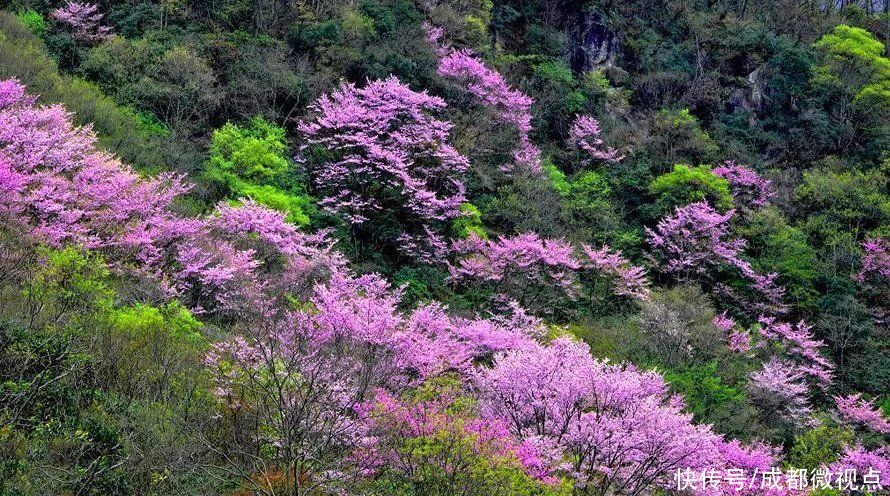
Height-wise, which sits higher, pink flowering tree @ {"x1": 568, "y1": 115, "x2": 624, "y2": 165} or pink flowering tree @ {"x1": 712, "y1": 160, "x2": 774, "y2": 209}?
pink flowering tree @ {"x1": 568, "y1": 115, "x2": 624, "y2": 165}

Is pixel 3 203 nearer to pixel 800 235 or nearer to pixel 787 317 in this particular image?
pixel 787 317

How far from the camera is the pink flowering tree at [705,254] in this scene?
30.4 m

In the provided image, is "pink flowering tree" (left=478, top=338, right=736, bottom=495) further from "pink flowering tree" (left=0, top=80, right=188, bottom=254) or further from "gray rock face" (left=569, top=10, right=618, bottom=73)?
"gray rock face" (left=569, top=10, right=618, bottom=73)

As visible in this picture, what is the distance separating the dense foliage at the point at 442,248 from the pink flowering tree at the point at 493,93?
166 millimetres

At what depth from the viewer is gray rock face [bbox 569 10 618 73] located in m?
40.0

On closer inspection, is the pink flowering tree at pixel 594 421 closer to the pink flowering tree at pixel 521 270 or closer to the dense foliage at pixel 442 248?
the dense foliage at pixel 442 248

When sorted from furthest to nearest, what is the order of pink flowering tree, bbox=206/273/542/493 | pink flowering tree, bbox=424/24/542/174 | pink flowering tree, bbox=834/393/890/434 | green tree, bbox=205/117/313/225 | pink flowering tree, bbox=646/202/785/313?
1. pink flowering tree, bbox=424/24/542/174
2. pink flowering tree, bbox=646/202/785/313
3. pink flowering tree, bbox=834/393/890/434
4. green tree, bbox=205/117/313/225
5. pink flowering tree, bbox=206/273/542/493

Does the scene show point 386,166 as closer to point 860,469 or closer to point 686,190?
point 686,190

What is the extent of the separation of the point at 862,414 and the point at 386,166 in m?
19.4

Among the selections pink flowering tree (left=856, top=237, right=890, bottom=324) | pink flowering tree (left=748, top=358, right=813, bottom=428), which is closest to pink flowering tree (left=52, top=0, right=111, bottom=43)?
pink flowering tree (left=748, top=358, right=813, bottom=428)

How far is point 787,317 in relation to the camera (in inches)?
1206

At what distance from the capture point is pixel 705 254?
101 feet

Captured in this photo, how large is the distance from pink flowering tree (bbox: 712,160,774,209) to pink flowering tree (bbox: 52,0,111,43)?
96.3 feet

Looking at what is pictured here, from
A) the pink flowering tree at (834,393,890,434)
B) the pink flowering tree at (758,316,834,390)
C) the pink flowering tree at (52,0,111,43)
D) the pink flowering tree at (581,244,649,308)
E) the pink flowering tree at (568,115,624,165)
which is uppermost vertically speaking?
the pink flowering tree at (52,0,111,43)
